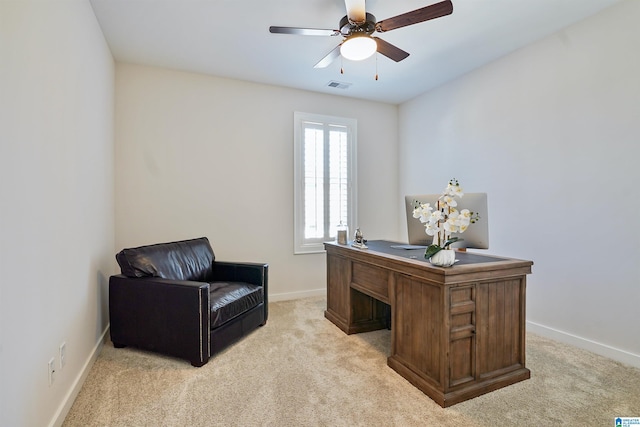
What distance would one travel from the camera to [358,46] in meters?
2.39

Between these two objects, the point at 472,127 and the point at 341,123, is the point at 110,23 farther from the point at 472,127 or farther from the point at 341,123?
the point at 472,127

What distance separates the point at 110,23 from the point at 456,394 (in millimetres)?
4044

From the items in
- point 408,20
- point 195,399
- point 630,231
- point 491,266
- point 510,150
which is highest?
point 408,20

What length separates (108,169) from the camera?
10.7ft

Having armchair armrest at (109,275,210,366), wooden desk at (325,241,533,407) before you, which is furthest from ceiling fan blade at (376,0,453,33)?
armchair armrest at (109,275,210,366)

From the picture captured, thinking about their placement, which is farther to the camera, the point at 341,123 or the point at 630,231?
the point at 341,123

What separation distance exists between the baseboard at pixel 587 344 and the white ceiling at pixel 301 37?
2843mm

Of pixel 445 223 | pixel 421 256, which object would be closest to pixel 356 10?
pixel 445 223

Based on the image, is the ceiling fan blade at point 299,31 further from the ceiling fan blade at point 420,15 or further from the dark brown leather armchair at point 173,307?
the dark brown leather armchair at point 173,307

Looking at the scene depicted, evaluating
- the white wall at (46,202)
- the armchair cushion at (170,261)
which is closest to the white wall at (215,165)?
the armchair cushion at (170,261)

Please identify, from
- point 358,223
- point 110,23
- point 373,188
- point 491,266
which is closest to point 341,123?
point 373,188

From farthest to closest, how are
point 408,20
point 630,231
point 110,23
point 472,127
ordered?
point 472,127
point 110,23
point 630,231
point 408,20

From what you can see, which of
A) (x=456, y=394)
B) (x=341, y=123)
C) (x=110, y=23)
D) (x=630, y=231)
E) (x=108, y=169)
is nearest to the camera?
(x=456, y=394)

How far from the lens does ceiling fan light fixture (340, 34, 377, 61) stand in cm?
235
